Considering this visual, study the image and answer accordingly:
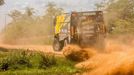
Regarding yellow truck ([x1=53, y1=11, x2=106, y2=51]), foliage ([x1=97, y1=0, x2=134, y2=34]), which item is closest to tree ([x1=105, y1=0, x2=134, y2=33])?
foliage ([x1=97, y1=0, x2=134, y2=34])

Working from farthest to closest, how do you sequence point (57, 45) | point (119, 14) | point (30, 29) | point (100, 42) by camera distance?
point (30, 29) < point (119, 14) < point (57, 45) < point (100, 42)

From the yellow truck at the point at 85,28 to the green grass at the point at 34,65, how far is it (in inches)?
196

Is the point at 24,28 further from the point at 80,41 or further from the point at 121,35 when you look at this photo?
the point at 80,41

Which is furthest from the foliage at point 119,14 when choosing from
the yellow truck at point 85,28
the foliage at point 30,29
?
the yellow truck at point 85,28

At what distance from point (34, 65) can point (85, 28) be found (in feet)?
22.3

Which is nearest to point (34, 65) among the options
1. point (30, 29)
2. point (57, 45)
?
point (57, 45)

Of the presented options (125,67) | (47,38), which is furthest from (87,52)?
(47,38)

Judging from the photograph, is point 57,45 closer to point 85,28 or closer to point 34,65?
point 85,28

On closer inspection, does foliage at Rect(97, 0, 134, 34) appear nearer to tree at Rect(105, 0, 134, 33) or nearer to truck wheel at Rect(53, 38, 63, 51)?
tree at Rect(105, 0, 134, 33)

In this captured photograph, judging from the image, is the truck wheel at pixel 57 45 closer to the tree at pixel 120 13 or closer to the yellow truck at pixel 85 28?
the yellow truck at pixel 85 28

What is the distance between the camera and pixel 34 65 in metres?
16.7

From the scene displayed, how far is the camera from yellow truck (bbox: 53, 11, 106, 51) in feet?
73.7

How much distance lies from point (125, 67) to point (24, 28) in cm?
3702

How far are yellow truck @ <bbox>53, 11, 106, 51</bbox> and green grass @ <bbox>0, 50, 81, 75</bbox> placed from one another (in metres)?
4.99
